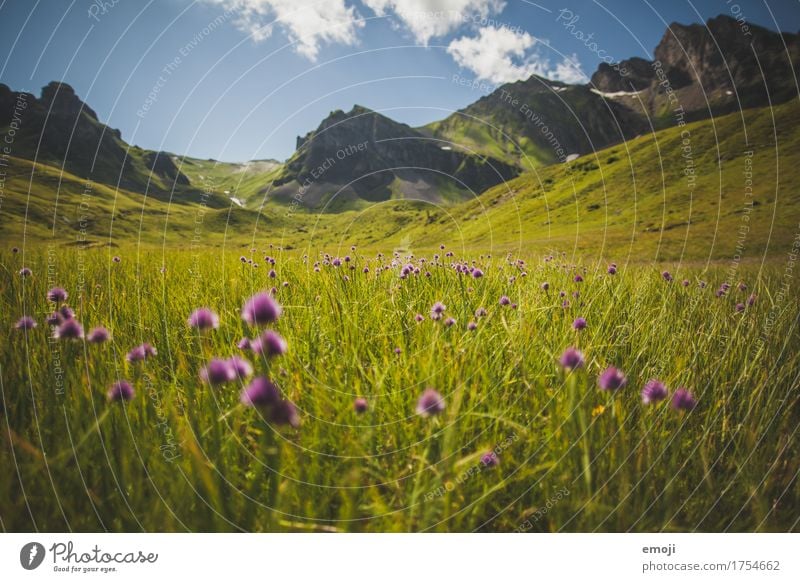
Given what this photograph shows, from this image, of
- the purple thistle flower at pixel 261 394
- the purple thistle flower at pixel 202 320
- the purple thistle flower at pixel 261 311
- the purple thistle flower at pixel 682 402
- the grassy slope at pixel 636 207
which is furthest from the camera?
the grassy slope at pixel 636 207

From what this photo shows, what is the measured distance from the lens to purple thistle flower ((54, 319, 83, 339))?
1.63 metres

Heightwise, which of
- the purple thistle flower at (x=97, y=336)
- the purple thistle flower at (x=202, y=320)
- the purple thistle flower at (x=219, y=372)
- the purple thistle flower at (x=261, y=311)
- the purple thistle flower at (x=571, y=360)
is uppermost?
the purple thistle flower at (x=261, y=311)

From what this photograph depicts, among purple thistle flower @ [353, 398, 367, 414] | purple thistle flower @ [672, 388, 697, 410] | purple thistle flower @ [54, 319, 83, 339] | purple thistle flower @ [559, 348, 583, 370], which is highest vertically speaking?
purple thistle flower @ [54, 319, 83, 339]

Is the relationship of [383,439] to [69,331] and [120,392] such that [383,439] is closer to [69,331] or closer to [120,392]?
[120,392]

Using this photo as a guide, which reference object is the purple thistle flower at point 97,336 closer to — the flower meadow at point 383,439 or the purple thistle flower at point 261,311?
the flower meadow at point 383,439

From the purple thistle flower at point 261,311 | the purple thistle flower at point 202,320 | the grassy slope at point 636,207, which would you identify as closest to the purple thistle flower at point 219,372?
the purple thistle flower at point 261,311

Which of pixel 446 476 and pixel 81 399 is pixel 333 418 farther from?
pixel 81 399

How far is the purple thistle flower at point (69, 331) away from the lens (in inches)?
64.1

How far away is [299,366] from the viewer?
1878 millimetres

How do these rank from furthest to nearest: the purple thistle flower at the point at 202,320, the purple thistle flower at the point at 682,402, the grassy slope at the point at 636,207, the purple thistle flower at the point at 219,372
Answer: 1. the grassy slope at the point at 636,207
2. the purple thistle flower at the point at 202,320
3. the purple thistle flower at the point at 682,402
4. the purple thistle flower at the point at 219,372

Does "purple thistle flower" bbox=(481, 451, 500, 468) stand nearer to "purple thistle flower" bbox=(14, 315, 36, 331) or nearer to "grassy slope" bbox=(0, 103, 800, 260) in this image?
"purple thistle flower" bbox=(14, 315, 36, 331)

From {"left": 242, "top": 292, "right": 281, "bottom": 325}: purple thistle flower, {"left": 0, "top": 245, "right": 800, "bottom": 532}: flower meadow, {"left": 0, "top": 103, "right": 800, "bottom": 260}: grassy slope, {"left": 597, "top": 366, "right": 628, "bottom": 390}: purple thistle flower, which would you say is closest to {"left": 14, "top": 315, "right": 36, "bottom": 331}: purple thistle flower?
{"left": 0, "top": 245, "right": 800, "bottom": 532}: flower meadow

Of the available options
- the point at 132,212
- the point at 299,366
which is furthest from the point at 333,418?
the point at 132,212

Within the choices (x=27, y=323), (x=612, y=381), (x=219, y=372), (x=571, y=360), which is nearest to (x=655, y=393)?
(x=612, y=381)
